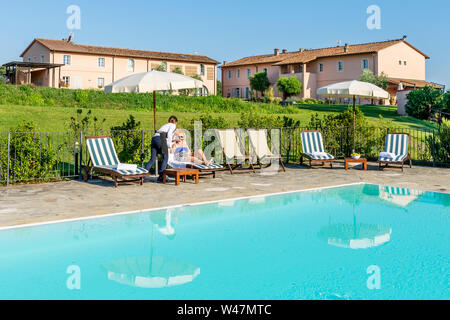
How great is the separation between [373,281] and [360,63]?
4898cm

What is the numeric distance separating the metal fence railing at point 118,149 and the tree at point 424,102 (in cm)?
1884

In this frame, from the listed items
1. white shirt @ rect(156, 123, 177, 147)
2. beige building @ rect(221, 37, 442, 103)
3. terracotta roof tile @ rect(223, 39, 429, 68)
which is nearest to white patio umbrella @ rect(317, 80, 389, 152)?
white shirt @ rect(156, 123, 177, 147)

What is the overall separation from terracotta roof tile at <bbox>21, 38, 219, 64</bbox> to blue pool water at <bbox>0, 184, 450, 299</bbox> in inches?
1837

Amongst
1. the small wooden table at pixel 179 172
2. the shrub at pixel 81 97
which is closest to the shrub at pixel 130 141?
the small wooden table at pixel 179 172

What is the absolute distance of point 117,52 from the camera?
175ft

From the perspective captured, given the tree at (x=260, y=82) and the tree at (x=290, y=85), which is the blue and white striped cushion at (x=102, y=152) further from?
the tree at (x=260, y=82)

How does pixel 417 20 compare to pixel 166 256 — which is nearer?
pixel 166 256

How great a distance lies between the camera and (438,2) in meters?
24.3

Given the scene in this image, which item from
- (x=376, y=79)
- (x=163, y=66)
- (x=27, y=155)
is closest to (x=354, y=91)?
(x=27, y=155)

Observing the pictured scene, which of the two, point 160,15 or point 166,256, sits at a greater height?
point 160,15

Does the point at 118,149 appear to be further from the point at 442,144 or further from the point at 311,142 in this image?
the point at 442,144

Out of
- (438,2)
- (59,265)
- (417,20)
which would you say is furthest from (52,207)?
(438,2)
